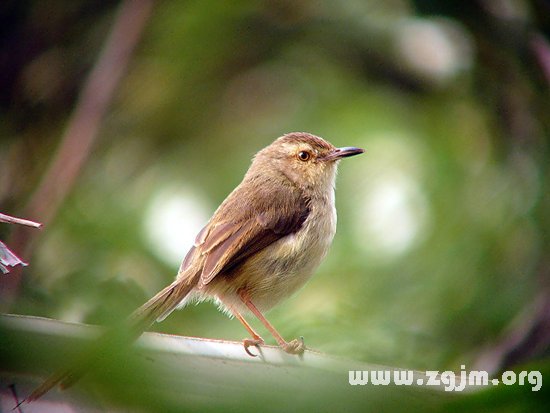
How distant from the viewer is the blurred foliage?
16.3 feet

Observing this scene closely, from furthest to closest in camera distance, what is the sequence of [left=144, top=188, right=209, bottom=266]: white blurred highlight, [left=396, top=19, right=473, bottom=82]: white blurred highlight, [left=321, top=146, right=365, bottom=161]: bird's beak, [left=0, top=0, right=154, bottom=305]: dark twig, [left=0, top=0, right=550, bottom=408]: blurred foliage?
1. [left=396, top=19, right=473, bottom=82]: white blurred highlight
2. [left=144, top=188, right=209, bottom=266]: white blurred highlight
3. [left=0, top=0, right=550, bottom=408]: blurred foliage
4. [left=0, top=0, right=154, bottom=305]: dark twig
5. [left=321, top=146, right=365, bottom=161]: bird's beak

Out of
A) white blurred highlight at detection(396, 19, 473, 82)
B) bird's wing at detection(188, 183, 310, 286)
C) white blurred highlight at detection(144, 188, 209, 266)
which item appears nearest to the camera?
bird's wing at detection(188, 183, 310, 286)

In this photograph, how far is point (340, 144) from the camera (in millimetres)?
6027

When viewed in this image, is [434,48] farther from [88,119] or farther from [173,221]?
[88,119]

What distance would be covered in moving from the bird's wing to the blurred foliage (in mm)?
577

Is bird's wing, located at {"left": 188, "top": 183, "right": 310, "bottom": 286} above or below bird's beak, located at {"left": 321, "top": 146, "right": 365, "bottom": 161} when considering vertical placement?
below

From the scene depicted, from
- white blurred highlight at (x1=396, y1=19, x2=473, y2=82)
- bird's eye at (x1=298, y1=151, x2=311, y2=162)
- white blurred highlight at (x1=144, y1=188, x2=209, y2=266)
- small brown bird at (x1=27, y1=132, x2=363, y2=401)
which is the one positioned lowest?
white blurred highlight at (x1=144, y1=188, x2=209, y2=266)

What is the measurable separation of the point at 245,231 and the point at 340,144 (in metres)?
2.32

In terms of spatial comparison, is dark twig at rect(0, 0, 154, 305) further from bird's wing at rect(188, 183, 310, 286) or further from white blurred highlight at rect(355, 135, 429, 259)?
white blurred highlight at rect(355, 135, 429, 259)

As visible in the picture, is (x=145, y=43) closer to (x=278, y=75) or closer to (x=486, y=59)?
(x=278, y=75)

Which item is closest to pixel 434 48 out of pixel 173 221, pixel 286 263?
pixel 173 221

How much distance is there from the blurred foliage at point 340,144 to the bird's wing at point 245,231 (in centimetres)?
58

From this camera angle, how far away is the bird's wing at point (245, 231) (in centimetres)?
372

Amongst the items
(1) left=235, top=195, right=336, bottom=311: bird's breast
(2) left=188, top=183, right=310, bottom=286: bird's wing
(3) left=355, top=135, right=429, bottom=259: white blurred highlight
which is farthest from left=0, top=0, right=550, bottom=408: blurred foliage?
(2) left=188, top=183, right=310, bottom=286: bird's wing
